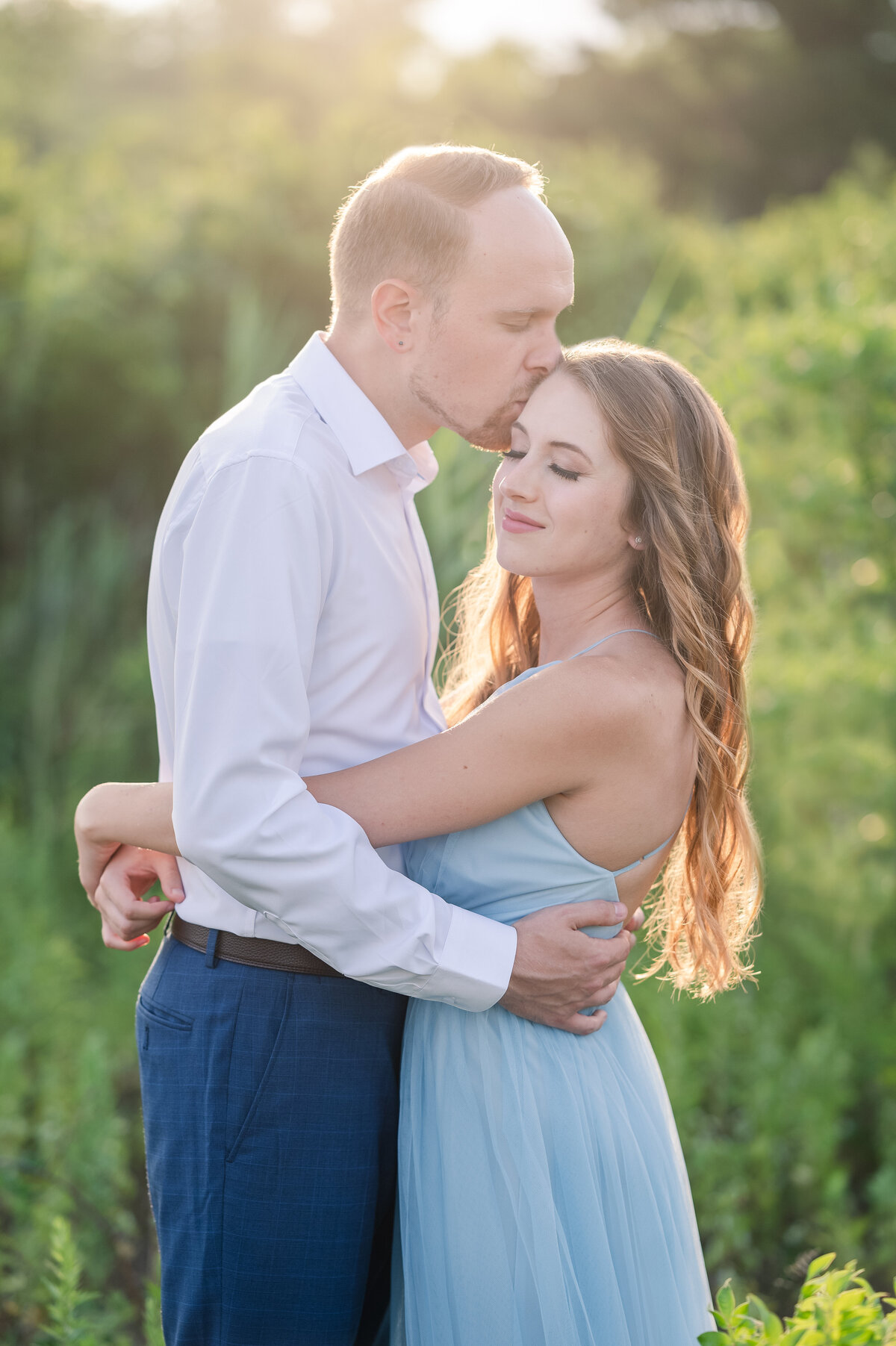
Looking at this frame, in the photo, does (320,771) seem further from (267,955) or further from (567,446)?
(567,446)

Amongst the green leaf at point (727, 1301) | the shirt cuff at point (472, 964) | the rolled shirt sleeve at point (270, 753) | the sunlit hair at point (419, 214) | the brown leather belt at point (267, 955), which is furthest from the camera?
the sunlit hair at point (419, 214)

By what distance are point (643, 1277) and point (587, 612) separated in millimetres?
1143

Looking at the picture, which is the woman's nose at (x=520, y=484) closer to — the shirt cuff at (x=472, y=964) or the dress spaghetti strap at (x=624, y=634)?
the dress spaghetti strap at (x=624, y=634)

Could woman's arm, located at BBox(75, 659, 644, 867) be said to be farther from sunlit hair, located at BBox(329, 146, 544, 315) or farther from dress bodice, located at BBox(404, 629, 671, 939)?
sunlit hair, located at BBox(329, 146, 544, 315)

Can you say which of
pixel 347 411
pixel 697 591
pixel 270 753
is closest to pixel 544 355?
pixel 347 411

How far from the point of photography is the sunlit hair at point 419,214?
78.7 inches

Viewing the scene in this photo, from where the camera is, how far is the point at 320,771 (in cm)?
194

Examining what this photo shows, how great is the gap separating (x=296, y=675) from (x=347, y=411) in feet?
1.76

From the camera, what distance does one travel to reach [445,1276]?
1.87 metres

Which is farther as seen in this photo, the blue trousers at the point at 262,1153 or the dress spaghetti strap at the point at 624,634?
the dress spaghetti strap at the point at 624,634

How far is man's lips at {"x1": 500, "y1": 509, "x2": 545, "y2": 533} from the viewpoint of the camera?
203cm

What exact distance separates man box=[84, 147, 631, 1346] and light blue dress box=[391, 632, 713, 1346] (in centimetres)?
7

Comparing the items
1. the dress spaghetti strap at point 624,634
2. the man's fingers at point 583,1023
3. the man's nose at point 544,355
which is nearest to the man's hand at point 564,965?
the man's fingers at point 583,1023

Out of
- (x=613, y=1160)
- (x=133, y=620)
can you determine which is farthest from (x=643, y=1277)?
(x=133, y=620)
